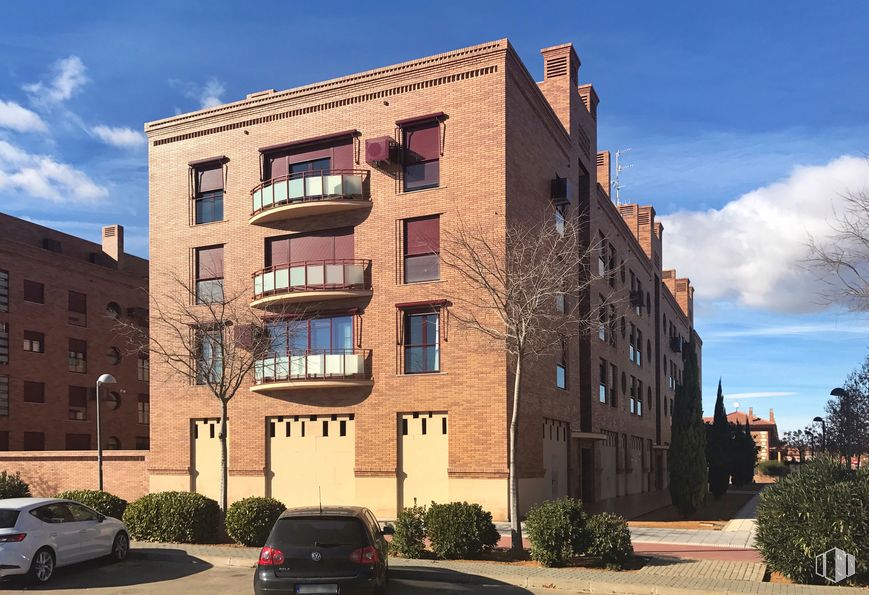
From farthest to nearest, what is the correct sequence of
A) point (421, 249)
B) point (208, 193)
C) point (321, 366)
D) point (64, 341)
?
point (64, 341)
point (208, 193)
point (321, 366)
point (421, 249)

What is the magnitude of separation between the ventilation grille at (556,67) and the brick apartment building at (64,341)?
78.2 ft

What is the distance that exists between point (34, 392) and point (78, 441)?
3957 millimetres

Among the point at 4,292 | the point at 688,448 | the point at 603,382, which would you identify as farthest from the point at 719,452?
the point at 4,292

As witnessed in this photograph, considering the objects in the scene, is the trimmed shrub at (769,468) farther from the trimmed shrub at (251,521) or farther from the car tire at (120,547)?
the car tire at (120,547)

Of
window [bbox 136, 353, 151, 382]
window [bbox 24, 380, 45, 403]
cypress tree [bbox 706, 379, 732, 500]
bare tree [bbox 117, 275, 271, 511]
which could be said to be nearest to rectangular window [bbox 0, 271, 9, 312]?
window [bbox 24, 380, 45, 403]

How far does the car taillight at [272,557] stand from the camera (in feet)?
33.2

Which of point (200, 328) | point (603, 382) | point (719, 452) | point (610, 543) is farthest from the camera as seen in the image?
A: point (719, 452)

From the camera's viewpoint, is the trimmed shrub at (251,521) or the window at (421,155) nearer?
the trimmed shrub at (251,521)

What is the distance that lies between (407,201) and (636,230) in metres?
28.4

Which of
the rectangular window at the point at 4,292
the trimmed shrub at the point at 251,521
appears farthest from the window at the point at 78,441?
the trimmed shrub at the point at 251,521

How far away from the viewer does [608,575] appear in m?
13.0

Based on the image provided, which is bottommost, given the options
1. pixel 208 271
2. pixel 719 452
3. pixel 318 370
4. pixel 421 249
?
pixel 719 452

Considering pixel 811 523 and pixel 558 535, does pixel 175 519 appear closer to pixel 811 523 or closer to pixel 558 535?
pixel 558 535

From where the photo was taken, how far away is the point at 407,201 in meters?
24.2
